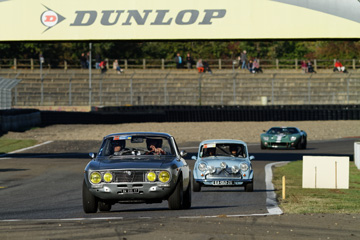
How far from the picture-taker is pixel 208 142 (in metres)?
18.8

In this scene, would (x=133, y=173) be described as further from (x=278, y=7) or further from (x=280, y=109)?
(x=280, y=109)

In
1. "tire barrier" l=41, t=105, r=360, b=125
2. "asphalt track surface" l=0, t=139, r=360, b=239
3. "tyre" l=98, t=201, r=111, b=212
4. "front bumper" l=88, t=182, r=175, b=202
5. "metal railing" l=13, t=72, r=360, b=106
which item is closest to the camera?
"asphalt track surface" l=0, t=139, r=360, b=239

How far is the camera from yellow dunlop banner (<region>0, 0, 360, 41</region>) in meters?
24.2

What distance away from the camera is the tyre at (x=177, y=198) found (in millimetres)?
13086

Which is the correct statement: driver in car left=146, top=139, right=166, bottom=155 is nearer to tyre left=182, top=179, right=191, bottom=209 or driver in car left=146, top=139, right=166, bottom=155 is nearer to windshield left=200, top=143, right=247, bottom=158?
tyre left=182, top=179, right=191, bottom=209

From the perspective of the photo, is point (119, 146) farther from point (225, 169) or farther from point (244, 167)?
point (244, 167)

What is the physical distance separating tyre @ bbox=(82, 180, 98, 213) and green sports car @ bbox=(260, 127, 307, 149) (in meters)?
24.5

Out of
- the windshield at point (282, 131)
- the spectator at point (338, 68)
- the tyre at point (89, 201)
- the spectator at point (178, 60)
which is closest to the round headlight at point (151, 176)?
the tyre at point (89, 201)

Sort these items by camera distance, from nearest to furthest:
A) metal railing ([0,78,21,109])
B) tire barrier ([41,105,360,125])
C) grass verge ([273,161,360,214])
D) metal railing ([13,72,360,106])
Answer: grass verge ([273,161,360,214])
metal railing ([0,78,21,109])
tire barrier ([41,105,360,125])
metal railing ([13,72,360,106])

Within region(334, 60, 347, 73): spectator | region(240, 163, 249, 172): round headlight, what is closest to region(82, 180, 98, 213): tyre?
region(240, 163, 249, 172): round headlight

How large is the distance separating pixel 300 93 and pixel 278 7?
38.3 m

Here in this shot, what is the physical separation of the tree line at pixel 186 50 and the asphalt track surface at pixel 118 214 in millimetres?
63931

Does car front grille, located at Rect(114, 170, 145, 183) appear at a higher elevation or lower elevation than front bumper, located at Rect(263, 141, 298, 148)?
higher

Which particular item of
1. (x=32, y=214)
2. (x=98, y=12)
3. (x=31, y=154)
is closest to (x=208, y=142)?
(x=32, y=214)
